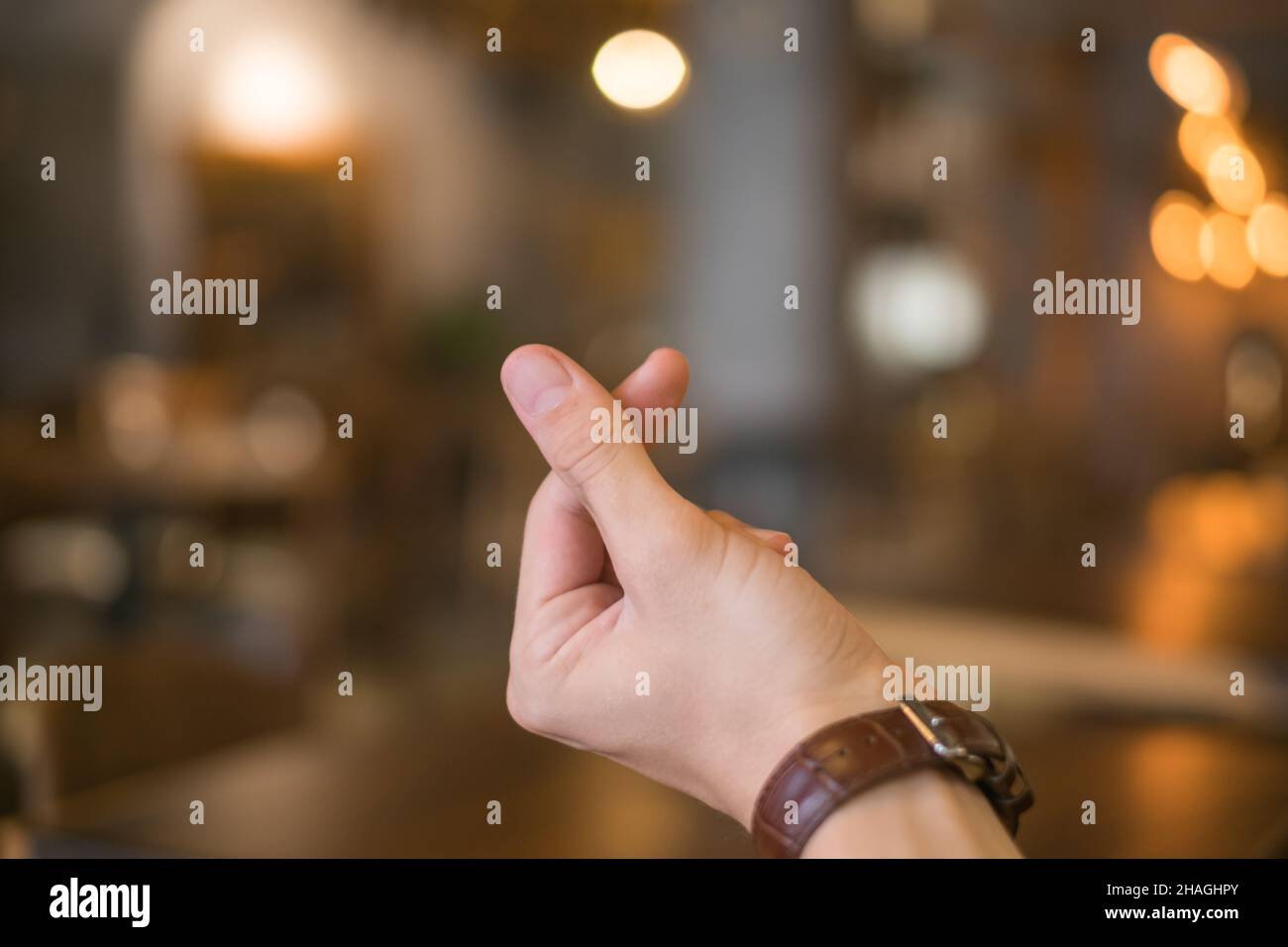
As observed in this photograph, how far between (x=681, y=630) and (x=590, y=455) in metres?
0.10

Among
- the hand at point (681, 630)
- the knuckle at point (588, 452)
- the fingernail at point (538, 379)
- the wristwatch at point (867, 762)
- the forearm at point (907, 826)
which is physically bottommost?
the forearm at point (907, 826)

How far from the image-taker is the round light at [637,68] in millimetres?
1734

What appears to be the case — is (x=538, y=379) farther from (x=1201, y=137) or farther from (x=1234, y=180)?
(x=1234, y=180)

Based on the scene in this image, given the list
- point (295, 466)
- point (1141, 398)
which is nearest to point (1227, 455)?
point (1141, 398)

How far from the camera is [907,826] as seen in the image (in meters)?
0.55

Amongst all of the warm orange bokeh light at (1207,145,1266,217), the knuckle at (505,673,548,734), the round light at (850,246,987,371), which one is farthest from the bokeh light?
the knuckle at (505,673,548,734)

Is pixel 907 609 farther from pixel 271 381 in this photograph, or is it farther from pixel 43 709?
pixel 271 381

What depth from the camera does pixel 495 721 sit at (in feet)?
4.37

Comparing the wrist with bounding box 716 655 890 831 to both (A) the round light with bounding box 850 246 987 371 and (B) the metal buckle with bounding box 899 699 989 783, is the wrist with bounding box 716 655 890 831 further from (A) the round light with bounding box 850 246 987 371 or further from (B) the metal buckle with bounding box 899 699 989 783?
(A) the round light with bounding box 850 246 987 371

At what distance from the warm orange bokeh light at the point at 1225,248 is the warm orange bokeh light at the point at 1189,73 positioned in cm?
116

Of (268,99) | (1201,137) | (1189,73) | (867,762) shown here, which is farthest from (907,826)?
(268,99)

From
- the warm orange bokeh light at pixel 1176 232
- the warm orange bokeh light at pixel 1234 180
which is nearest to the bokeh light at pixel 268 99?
the warm orange bokeh light at pixel 1176 232

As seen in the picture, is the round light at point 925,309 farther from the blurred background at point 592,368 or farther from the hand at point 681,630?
the hand at point 681,630

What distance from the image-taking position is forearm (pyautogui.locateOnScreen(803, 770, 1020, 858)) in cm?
55
